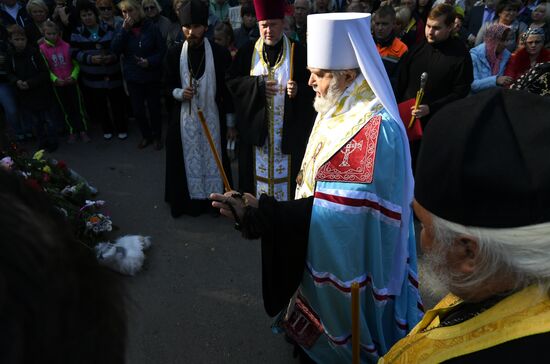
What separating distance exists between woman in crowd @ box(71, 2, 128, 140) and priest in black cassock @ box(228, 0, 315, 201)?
2.89 m

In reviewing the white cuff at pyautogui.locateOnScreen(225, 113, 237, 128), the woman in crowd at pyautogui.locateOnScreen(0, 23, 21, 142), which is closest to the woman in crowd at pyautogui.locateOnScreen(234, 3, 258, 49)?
the white cuff at pyautogui.locateOnScreen(225, 113, 237, 128)

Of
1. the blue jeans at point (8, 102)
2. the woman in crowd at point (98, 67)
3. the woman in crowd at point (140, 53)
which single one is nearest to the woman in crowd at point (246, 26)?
the woman in crowd at point (140, 53)

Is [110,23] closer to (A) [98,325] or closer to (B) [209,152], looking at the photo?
(B) [209,152]

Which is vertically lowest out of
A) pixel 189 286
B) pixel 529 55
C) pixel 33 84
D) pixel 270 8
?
pixel 189 286

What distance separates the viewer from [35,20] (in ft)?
21.6

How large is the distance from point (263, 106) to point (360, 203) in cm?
210

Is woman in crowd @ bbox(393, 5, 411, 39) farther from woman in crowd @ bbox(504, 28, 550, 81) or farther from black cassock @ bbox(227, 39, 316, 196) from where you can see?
black cassock @ bbox(227, 39, 316, 196)

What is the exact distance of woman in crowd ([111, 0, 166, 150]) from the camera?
5.84 m

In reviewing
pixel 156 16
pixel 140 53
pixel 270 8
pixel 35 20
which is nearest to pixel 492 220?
pixel 270 8

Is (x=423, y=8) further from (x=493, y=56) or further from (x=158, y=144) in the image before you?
(x=158, y=144)

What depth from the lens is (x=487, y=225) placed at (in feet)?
3.48

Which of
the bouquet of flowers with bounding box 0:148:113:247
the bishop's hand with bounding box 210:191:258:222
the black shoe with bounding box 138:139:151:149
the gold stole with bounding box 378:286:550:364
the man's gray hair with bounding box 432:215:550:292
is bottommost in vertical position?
the black shoe with bounding box 138:139:151:149

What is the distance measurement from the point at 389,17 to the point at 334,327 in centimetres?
391

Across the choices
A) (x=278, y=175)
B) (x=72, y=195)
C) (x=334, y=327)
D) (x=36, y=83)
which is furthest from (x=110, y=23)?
(x=334, y=327)
